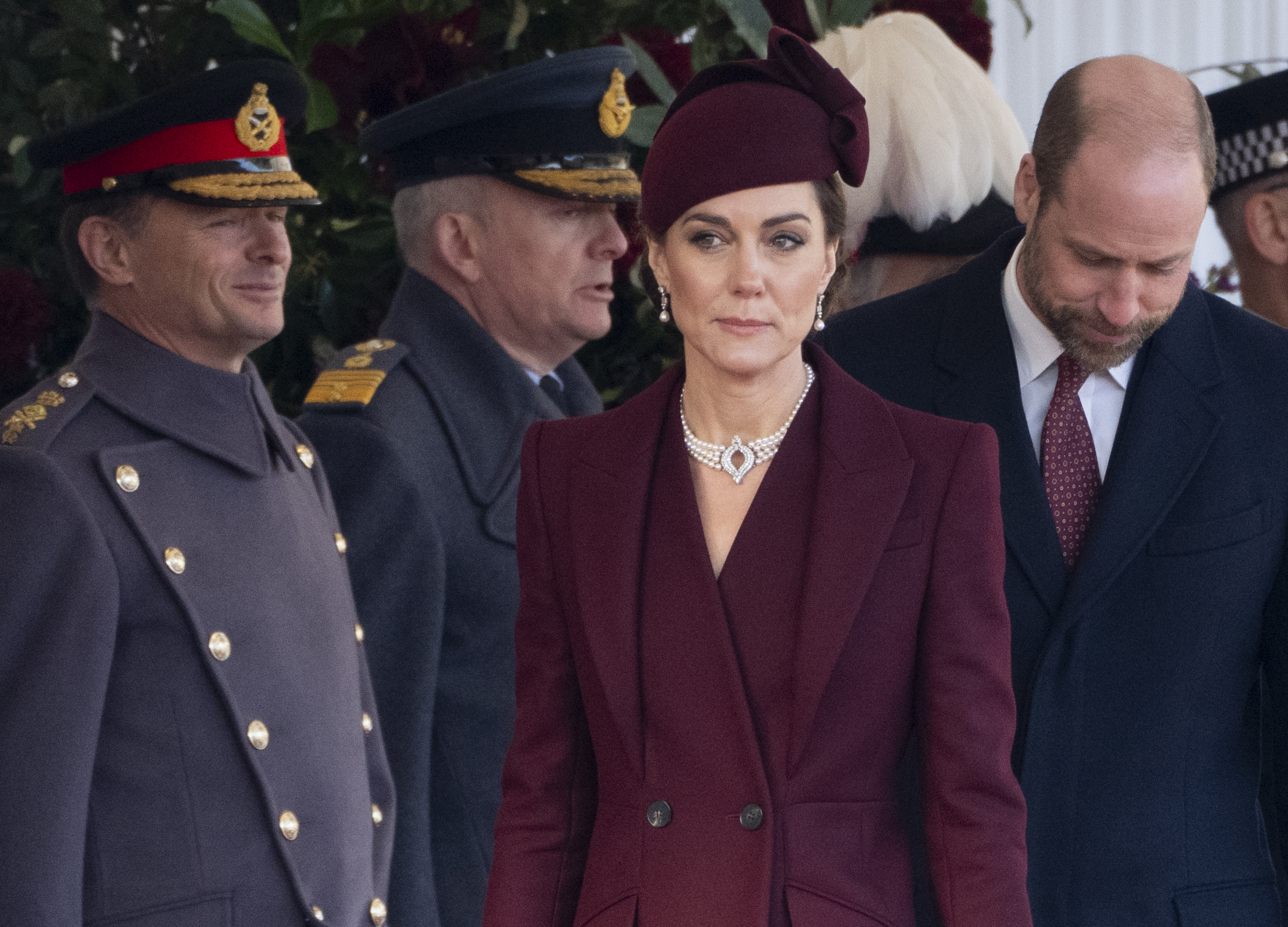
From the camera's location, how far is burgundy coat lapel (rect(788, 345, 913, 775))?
4.84 feet

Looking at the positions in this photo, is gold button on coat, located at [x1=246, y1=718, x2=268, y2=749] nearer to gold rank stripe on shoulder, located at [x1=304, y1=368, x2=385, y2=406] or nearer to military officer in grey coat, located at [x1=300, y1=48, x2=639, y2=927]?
military officer in grey coat, located at [x1=300, y1=48, x2=639, y2=927]

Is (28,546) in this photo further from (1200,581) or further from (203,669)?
(1200,581)

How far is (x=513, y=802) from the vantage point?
5.17ft

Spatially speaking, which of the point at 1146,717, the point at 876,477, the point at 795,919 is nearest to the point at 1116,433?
the point at 1146,717

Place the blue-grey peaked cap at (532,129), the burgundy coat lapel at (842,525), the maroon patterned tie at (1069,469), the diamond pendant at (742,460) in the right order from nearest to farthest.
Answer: the burgundy coat lapel at (842,525) → the diamond pendant at (742,460) → the maroon patterned tie at (1069,469) → the blue-grey peaked cap at (532,129)

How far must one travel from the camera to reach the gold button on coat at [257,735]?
1788 millimetres

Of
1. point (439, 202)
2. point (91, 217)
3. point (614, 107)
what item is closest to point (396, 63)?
point (439, 202)

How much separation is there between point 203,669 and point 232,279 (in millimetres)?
490

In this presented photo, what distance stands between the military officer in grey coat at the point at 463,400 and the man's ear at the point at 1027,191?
705mm

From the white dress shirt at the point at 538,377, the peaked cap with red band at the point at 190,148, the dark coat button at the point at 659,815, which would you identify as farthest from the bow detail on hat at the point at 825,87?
the white dress shirt at the point at 538,377

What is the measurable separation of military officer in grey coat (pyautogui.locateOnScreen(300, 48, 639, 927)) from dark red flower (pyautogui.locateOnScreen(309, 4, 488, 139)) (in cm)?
11

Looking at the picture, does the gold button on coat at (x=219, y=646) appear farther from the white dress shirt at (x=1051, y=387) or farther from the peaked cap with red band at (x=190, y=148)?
the white dress shirt at (x=1051, y=387)

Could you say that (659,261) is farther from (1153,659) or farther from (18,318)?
(18,318)

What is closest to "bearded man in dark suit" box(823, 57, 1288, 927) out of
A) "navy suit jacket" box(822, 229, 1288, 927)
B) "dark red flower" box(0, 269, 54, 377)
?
"navy suit jacket" box(822, 229, 1288, 927)
